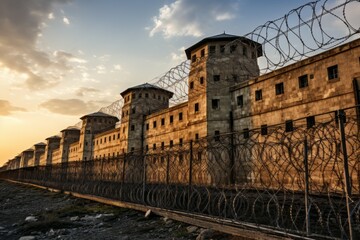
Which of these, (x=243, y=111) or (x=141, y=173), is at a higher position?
(x=243, y=111)

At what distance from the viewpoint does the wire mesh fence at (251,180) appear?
5766mm

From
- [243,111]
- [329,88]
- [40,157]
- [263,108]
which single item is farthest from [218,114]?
[40,157]

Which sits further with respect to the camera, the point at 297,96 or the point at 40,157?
the point at 40,157

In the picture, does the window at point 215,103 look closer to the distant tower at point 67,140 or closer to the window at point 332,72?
the window at point 332,72

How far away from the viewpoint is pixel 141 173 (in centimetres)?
1079

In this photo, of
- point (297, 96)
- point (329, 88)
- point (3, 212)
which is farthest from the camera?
point (297, 96)

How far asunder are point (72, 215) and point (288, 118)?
1310 centimetres

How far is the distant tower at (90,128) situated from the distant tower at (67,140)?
36.1 feet

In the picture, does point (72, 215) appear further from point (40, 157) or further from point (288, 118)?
point (40, 157)

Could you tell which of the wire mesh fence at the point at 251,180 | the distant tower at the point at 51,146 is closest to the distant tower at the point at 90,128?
the distant tower at the point at 51,146

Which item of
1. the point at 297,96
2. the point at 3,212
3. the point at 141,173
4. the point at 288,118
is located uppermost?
the point at 297,96

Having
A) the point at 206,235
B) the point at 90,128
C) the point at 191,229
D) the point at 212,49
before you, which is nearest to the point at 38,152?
the point at 90,128

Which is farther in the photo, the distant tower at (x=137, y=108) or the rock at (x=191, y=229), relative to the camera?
the distant tower at (x=137, y=108)

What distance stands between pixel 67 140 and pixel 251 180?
58743mm
